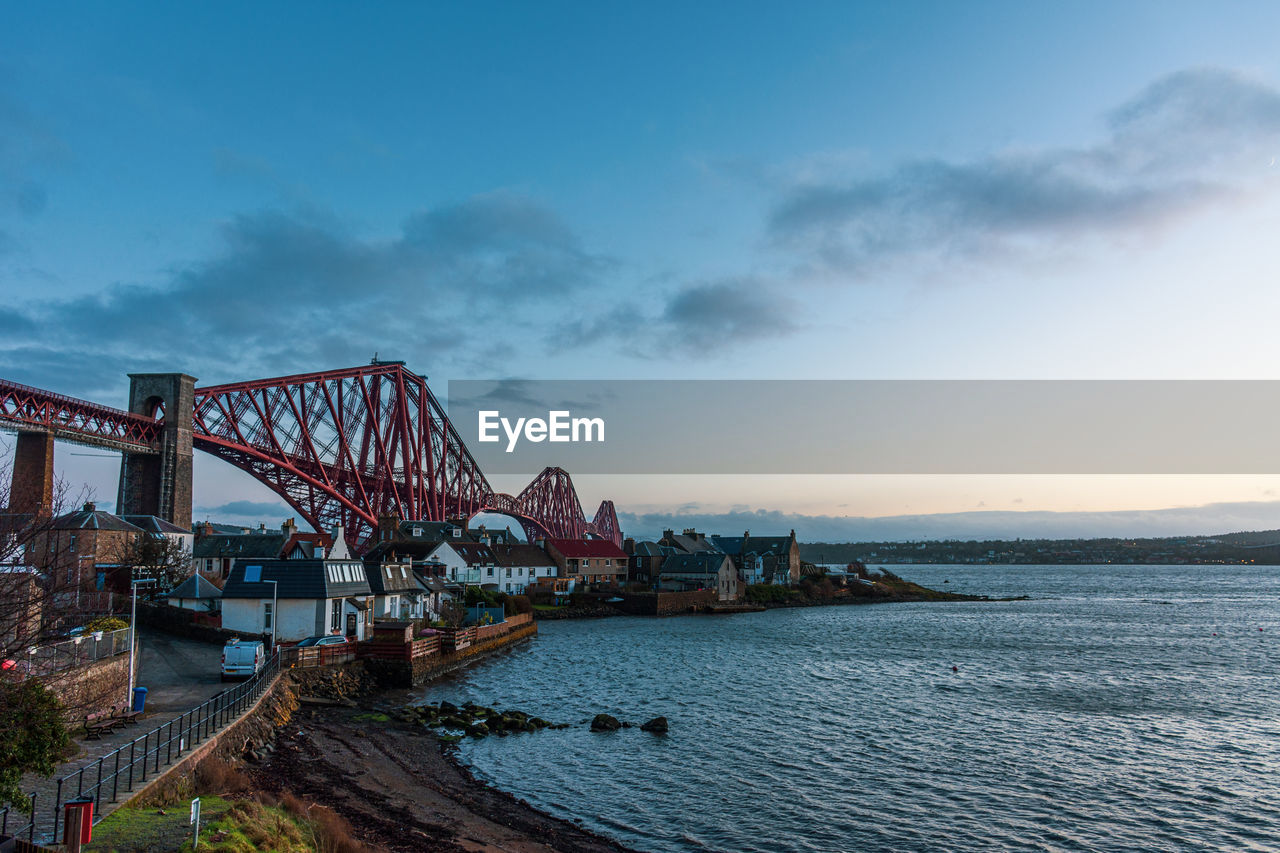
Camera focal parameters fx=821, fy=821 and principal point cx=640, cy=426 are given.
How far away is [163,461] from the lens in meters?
72.6

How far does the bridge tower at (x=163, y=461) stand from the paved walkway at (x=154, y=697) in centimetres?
2910

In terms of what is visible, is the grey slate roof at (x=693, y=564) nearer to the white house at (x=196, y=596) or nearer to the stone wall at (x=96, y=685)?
the white house at (x=196, y=596)

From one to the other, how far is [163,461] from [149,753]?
194ft

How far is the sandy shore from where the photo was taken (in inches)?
877

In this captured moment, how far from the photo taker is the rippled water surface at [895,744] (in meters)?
25.3

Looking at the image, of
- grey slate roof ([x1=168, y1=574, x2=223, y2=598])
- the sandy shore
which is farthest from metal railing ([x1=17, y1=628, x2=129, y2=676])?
grey slate roof ([x1=168, y1=574, x2=223, y2=598])

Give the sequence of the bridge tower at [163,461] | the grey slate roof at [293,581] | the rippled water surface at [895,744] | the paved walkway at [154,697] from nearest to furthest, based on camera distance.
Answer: the paved walkway at [154,697] < the rippled water surface at [895,744] < the grey slate roof at [293,581] < the bridge tower at [163,461]

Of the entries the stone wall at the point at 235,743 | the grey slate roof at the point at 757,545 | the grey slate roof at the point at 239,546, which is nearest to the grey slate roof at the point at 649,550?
the grey slate roof at the point at 757,545

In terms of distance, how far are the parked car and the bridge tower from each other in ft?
120

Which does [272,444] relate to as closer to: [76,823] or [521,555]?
[521,555]

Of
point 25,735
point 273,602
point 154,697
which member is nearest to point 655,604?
point 273,602

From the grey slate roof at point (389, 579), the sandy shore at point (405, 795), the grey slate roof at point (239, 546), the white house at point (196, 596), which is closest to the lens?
the sandy shore at point (405, 795)

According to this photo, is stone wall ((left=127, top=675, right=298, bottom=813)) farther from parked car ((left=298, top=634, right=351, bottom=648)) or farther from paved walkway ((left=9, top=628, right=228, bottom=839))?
parked car ((left=298, top=634, right=351, bottom=648))

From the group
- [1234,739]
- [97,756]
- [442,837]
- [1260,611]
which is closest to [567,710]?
[442,837]
